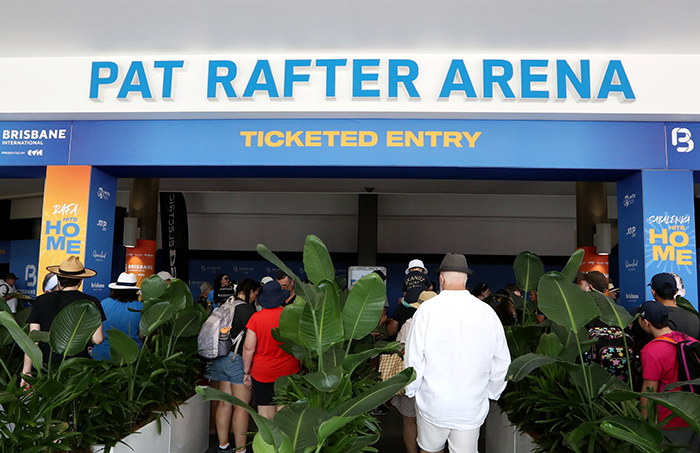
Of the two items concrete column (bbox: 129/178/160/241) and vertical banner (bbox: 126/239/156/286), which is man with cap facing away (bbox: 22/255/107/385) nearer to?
vertical banner (bbox: 126/239/156/286)

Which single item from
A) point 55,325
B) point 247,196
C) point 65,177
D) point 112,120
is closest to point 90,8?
point 112,120

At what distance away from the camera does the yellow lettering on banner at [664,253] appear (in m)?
4.66

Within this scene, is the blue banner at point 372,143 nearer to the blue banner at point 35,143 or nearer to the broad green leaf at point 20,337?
the blue banner at point 35,143

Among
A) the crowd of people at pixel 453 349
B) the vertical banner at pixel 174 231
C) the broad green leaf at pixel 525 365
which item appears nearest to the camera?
the broad green leaf at pixel 525 365

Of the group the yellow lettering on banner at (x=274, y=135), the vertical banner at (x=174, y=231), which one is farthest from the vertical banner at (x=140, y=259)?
the yellow lettering on banner at (x=274, y=135)

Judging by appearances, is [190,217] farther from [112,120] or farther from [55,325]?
[55,325]

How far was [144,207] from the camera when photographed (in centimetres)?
822

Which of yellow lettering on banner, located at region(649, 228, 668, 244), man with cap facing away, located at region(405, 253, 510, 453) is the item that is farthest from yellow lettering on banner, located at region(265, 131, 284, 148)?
yellow lettering on banner, located at region(649, 228, 668, 244)

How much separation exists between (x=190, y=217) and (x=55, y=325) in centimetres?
913

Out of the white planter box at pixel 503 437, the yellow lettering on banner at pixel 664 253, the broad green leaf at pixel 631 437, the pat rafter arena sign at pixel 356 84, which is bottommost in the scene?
the white planter box at pixel 503 437


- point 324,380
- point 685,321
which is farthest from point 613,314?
point 324,380

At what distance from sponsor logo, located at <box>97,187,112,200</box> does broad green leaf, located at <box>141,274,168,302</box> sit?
2.10 metres

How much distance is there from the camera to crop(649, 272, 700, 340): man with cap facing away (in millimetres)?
2969

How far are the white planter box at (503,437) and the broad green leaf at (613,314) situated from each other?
3.23 feet
